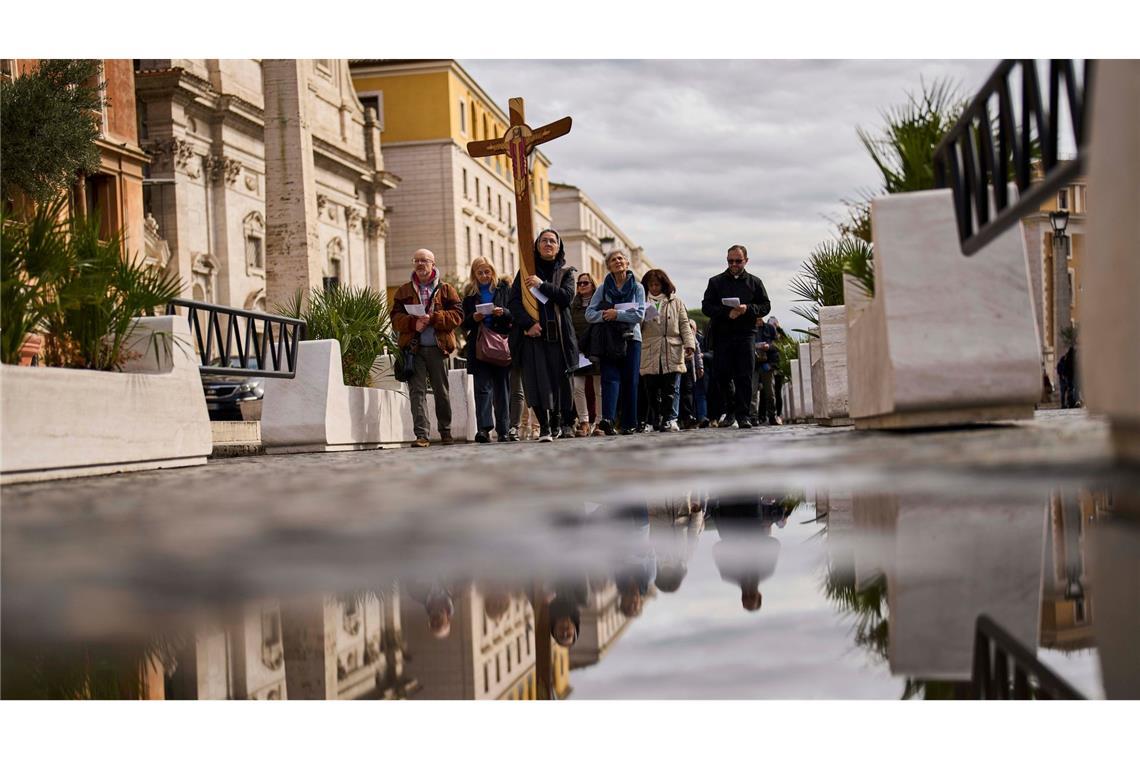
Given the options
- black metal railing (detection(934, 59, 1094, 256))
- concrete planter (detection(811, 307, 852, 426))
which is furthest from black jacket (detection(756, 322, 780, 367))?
black metal railing (detection(934, 59, 1094, 256))

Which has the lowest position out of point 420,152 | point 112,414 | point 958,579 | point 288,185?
point 958,579

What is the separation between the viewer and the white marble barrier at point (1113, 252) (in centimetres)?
294

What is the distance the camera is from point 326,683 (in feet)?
7.81

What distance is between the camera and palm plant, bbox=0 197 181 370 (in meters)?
7.05

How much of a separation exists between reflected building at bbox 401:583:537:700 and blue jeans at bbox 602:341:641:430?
10.1 m

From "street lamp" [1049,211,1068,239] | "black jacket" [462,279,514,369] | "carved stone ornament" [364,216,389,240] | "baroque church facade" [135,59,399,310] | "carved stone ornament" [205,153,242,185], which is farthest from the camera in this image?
"carved stone ornament" [364,216,389,240]

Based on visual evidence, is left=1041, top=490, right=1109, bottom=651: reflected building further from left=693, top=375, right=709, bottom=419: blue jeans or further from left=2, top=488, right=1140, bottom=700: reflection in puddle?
left=693, top=375, right=709, bottom=419: blue jeans

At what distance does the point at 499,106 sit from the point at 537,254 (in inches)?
2551

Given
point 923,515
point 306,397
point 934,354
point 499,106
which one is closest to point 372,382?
point 306,397

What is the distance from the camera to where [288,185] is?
22531mm

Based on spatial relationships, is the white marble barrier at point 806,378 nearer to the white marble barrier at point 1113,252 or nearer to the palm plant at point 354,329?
the palm plant at point 354,329

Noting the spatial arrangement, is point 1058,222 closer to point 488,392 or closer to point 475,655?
point 488,392

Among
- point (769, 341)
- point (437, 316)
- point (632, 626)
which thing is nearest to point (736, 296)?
point (437, 316)

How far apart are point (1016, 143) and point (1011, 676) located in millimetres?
3349
